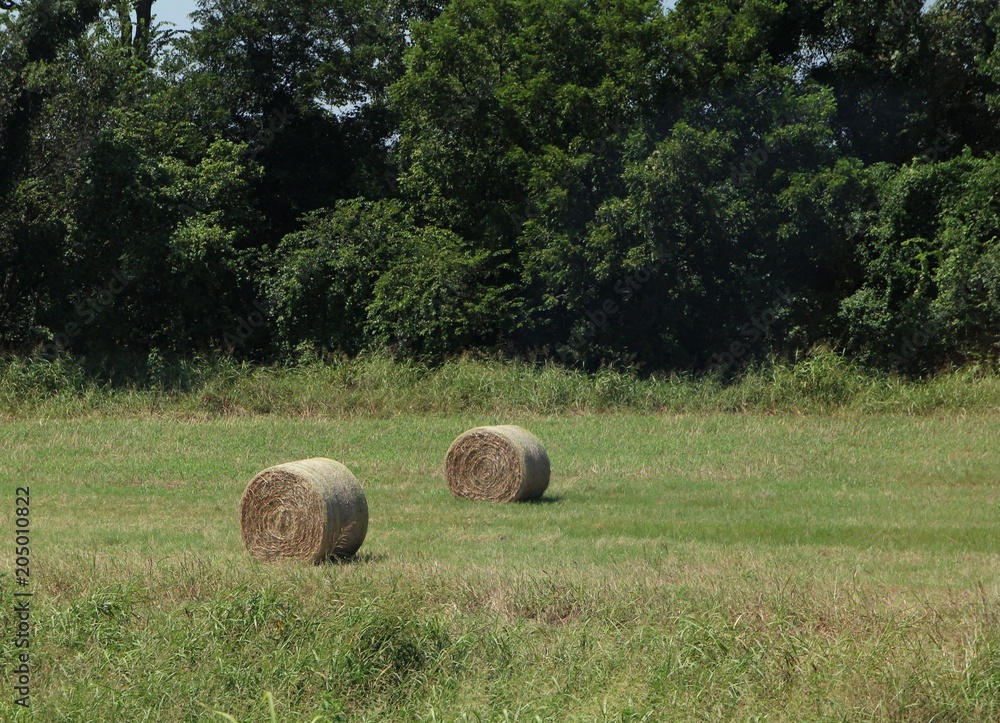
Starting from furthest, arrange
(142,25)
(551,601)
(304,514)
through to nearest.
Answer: (142,25)
(304,514)
(551,601)

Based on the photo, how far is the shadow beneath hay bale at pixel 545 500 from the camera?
14047 millimetres

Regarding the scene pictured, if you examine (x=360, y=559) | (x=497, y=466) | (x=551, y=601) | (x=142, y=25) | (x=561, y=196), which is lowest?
(x=360, y=559)

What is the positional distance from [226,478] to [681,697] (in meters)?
10.2

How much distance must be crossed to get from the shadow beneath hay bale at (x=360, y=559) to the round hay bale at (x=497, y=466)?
3469mm

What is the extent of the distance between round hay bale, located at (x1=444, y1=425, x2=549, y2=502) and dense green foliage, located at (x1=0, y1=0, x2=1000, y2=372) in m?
9.72

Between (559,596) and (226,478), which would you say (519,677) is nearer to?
(559,596)

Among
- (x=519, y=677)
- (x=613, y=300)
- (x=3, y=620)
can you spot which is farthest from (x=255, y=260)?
(x=519, y=677)

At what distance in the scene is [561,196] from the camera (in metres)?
24.3

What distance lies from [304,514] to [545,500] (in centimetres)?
449


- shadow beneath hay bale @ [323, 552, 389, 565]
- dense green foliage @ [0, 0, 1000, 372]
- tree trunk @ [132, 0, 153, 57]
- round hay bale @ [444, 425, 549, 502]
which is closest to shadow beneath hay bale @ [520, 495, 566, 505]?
round hay bale @ [444, 425, 549, 502]

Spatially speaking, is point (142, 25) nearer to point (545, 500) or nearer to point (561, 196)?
point (561, 196)

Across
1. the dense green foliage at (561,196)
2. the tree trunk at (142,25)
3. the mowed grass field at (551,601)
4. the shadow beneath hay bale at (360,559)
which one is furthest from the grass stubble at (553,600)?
the tree trunk at (142,25)

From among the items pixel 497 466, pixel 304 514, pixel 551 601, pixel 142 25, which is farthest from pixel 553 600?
pixel 142 25

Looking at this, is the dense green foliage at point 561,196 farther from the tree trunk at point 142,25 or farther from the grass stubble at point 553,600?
the grass stubble at point 553,600
